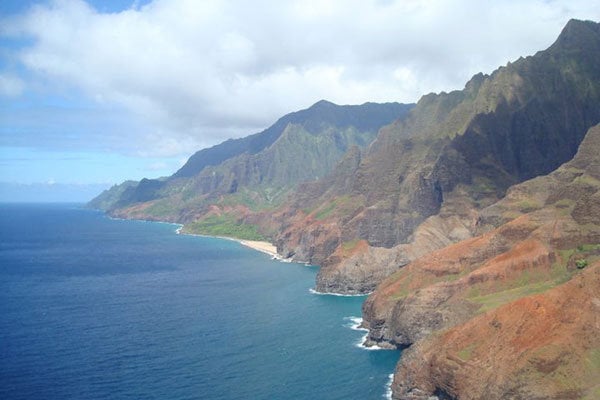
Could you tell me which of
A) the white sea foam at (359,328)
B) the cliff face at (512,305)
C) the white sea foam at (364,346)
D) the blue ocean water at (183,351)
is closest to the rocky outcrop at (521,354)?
the cliff face at (512,305)

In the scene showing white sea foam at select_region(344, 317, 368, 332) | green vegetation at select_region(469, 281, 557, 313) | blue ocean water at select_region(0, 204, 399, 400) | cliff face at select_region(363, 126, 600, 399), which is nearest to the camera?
cliff face at select_region(363, 126, 600, 399)

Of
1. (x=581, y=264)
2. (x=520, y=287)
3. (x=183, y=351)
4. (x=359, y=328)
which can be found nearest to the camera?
(x=581, y=264)

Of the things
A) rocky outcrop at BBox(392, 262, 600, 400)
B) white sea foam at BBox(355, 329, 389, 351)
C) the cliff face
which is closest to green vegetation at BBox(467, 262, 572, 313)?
the cliff face

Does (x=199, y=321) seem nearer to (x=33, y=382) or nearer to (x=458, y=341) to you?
(x=33, y=382)

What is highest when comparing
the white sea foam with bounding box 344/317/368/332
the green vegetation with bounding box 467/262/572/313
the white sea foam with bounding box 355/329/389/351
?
the green vegetation with bounding box 467/262/572/313

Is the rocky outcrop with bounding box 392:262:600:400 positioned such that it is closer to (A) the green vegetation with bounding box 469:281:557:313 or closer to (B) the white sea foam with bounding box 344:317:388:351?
(A) the green vegetation with bounding box 469:281:557:313

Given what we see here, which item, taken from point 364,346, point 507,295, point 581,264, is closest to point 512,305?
point 507,295

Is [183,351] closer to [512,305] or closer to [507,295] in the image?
[507,295]

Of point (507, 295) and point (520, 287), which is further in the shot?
point (520, 287)
